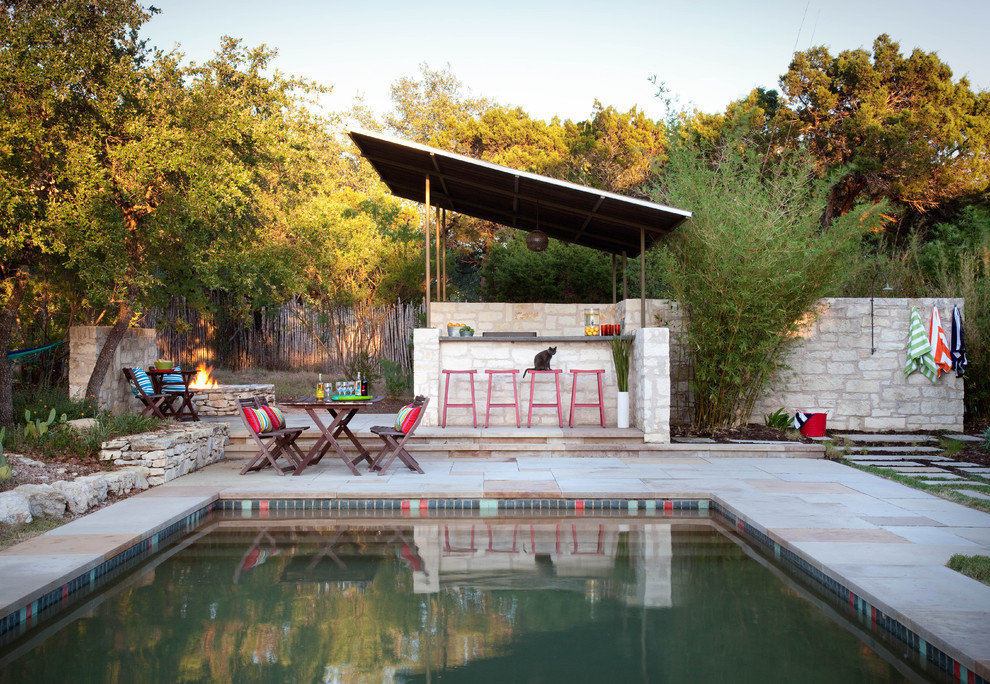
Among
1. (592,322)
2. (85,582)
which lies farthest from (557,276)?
(85,582)

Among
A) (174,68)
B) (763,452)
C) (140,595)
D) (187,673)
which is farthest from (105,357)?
(763,452)

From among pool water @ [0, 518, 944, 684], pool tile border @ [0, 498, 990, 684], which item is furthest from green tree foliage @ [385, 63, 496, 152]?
pool water @ [0, 518, 944, 684]

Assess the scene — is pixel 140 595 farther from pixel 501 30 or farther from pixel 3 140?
pixel 501 30

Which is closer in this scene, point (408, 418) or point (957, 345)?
point (408, 418)

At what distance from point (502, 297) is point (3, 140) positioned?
8948mm

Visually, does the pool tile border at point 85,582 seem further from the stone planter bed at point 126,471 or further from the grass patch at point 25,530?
the stone planter bed at point 126,471

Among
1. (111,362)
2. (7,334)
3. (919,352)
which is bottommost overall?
(111,362)

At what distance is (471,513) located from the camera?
228 inches

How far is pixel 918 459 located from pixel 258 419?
21.8ft

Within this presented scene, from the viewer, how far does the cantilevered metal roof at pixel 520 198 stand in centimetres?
837

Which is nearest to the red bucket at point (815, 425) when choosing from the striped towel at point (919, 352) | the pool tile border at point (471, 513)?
the striped towel at point (919, 352)

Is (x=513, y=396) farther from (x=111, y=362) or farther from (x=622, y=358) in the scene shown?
(x=111, y=362)

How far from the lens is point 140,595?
3.95m

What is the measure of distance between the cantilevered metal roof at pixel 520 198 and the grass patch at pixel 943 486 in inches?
126
